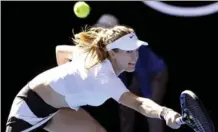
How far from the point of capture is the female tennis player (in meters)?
3.68

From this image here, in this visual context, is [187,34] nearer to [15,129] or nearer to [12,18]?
[12,18]

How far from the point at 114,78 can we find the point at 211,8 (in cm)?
163

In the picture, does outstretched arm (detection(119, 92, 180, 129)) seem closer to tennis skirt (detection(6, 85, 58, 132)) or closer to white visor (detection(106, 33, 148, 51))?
white visor (detection(106, 33, 148, 51))

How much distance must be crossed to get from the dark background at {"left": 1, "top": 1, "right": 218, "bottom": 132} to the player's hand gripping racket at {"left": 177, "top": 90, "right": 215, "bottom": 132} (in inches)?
71.3

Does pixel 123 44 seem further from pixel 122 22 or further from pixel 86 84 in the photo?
pixel 122 22

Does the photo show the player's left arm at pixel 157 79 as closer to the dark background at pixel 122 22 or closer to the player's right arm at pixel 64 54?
the dark background at pixel 122 22

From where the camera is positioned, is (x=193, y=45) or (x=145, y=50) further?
(x=193, y=45)

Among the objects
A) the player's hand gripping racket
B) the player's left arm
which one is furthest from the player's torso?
the player's left arm

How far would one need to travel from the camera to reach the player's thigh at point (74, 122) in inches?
157


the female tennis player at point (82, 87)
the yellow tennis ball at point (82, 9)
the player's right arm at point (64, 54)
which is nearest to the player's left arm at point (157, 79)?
the yellow tennis ball at point (82, 9)

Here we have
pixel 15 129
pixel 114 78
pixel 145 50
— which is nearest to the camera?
pixel 114 78

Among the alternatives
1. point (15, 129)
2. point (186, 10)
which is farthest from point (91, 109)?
point (15, 129)

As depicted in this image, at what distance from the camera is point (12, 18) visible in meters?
5.38

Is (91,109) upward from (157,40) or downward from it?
downward
